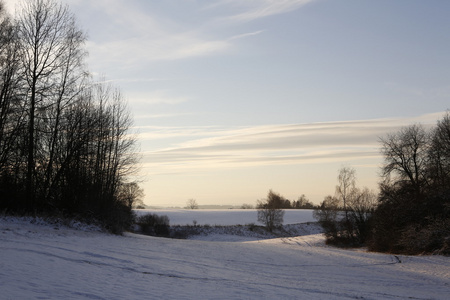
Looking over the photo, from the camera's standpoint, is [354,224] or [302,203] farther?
[302,203]

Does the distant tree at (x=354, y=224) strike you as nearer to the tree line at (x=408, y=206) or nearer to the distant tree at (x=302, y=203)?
the tree line at (x=408, y=206)

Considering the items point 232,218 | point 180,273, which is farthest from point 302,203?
point 180,273

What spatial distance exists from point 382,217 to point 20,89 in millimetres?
33011

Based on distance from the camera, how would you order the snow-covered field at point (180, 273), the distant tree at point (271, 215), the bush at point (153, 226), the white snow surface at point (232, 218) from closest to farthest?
the snow-covered field at point (180, 273), the bush at point (153, 226), the distant tree at point (271, 215), the white snow surface at point (232, 218)

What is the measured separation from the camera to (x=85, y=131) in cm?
3366

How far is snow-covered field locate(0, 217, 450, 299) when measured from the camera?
10.7 meters

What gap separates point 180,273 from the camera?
50.1 feet

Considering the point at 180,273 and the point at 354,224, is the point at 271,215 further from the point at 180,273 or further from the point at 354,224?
the point at 180,273

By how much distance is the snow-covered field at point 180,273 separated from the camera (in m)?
10.7

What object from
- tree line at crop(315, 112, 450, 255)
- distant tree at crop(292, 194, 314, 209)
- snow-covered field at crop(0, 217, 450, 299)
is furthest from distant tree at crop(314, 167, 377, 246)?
distant tree at crop(292, 194, 314, 209)

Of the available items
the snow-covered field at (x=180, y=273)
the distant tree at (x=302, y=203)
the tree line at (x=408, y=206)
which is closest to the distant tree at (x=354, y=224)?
the tree line at (x=408, y=206)

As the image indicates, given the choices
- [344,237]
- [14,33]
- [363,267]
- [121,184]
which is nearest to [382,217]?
[344,237]

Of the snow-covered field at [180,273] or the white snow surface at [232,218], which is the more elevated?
the white snow surface at [232,218]

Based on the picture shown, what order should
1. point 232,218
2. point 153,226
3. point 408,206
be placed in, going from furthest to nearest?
point 232,218
point 153,226
point 408,206
